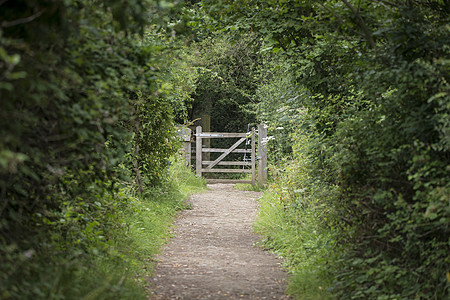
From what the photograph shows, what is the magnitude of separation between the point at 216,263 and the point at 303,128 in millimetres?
2456

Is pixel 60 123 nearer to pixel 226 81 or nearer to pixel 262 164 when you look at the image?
pixel 262 164

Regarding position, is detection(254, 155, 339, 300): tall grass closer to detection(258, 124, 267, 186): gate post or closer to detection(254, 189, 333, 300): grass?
detection(254, 189, 333, 300): grass

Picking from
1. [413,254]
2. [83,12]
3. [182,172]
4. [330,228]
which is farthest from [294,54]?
[182,172]

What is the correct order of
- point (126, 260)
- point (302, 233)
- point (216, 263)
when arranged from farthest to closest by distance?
point (302, 233), point (216, 263), point (126, 260)

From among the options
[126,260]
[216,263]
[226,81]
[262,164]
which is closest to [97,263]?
[126,260]

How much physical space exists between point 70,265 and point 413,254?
2812 millimetres

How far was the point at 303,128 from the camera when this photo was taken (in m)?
7.23

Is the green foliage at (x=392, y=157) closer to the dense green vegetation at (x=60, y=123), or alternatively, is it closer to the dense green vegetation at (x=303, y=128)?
the dense green vegetation at (x=303, y=128)

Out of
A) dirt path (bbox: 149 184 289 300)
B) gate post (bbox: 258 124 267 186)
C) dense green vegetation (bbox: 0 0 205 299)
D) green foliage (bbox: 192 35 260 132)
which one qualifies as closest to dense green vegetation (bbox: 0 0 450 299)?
dense green vegetation (bbox: 0 0 205 299)

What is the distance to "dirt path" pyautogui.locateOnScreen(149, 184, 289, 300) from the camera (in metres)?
5.07

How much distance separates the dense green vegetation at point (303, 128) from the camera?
2.80 m

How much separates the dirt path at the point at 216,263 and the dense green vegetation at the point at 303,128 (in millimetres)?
317

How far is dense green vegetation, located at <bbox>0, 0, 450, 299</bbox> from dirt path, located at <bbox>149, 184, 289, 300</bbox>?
1.04ft

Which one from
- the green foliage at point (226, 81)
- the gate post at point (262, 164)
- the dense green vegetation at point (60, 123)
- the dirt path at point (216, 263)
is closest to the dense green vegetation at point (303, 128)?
the dense green vegetation at point (60, 123)
